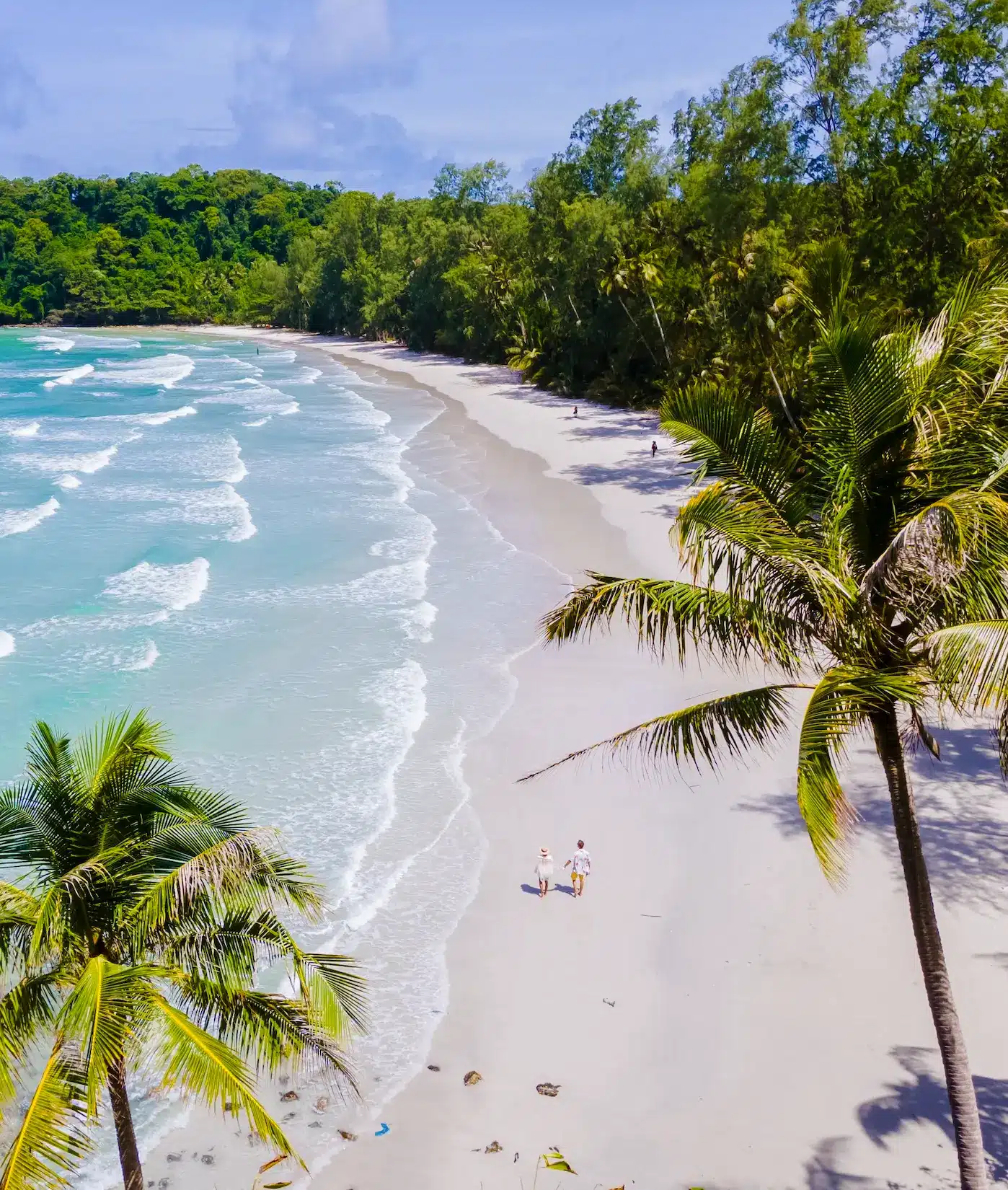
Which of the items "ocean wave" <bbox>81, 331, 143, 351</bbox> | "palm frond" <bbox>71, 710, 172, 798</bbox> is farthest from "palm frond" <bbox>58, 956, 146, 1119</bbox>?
"ocean wave" <bbox>81, 331, 143, 351</bbox>

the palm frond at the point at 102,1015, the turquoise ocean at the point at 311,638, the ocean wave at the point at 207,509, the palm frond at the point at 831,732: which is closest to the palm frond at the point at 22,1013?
the palm frond at the point at 102,1015

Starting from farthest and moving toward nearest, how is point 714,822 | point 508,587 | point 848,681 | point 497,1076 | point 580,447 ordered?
point 580,447 → point 508,587 → point 714,822 → point 497,1076 → point 848,681

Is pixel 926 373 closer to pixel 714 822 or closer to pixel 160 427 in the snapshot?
pixel 714 822

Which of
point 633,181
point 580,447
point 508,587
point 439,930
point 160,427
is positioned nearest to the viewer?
point 439,930

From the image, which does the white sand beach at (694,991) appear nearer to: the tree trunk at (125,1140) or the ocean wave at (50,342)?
the tree trunk at (125,1140)

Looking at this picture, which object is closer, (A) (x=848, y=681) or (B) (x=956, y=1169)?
(A) (x=848, y=681)

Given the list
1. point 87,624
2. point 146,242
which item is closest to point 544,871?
point 87,624

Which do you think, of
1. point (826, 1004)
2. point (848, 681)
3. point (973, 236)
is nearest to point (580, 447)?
point (973, 236)
